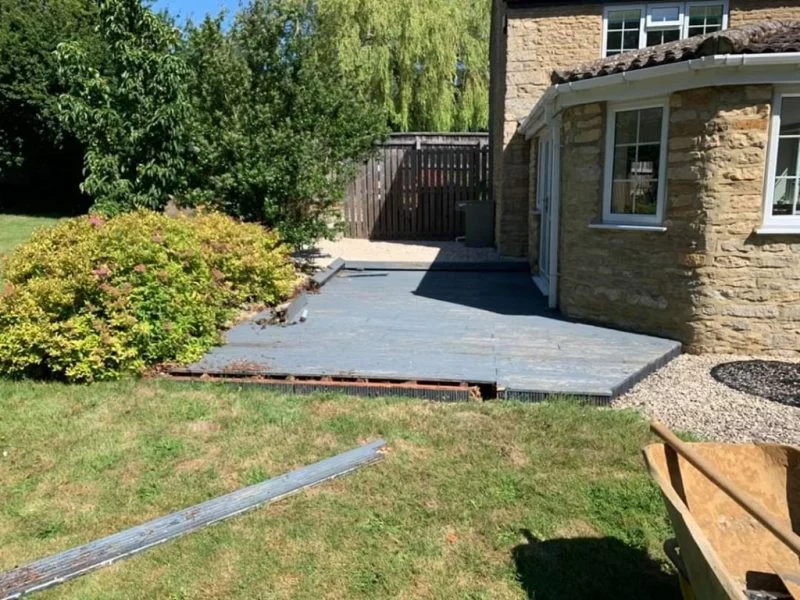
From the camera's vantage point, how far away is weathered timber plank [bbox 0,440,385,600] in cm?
280

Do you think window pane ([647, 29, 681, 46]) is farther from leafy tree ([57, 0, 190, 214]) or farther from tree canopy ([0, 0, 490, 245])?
leafy tree ([57, 0, 190, 214])

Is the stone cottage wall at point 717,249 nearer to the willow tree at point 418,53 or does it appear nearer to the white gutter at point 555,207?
the white gutter at point 555,207

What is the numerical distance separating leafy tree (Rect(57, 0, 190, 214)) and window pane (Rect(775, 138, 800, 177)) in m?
7.36

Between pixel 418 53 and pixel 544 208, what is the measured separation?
12.5m

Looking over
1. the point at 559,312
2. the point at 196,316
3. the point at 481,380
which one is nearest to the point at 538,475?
the point at 481,380

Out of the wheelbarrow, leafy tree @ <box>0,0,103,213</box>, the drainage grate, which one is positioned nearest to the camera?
the wheelbarrow

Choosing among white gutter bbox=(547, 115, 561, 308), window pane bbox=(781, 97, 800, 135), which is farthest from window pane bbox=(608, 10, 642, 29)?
window pane bbox=(781, 97, 800, 135)

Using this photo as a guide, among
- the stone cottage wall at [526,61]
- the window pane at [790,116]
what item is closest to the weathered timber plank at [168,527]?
the window pane at [790,116]

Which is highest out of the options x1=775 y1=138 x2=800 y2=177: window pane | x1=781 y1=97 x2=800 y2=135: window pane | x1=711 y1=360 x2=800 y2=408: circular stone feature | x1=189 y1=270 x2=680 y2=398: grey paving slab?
x1=781 y1=97 x2=800 y2=135: window pane

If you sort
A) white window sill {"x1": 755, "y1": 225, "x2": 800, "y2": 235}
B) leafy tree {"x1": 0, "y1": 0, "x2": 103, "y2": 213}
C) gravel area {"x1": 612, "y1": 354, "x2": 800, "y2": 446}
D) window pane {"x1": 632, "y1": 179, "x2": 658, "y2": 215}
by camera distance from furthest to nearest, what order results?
leafy tree {"x1": 0, "y1": 0, "x2": 103, "y2": 213}
window pane {"x1": 632, "y1": 179, "x2": 658, "y2": 215}
white window sill {"x1": 755, "y1": 225, "x2": 800, "y2": 235}
gravel area {"x1": 612, "y1": 354, "x2": 800, "y2": 446}

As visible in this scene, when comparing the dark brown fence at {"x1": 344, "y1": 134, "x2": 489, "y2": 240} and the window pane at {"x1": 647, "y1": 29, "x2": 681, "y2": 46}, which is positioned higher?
the window pane at {"x1": 647, "y1": 29, "x2": 681, "y2": 46}

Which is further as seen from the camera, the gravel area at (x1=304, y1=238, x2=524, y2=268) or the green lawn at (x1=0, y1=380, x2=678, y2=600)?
the gravel area at (x1=304, y1=238, x2=524, y2=268)

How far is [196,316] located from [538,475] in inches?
141

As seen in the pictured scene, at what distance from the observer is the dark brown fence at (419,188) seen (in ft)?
51.3
